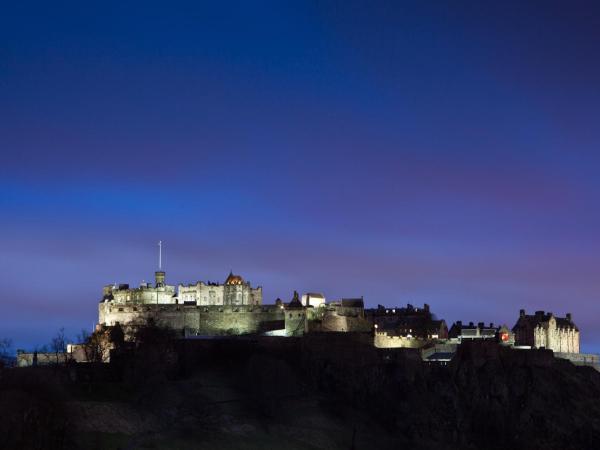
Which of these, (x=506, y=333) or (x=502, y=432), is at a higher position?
(x=506, y=333)

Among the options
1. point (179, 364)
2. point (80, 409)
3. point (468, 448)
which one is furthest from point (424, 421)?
point (80, 409)

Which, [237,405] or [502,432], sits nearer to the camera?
[237,405]

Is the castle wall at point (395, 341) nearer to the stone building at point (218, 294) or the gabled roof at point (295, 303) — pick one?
the gabled roof at point (295, 303)

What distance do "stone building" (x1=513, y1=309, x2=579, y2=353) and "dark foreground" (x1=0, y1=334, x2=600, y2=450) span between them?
76.1ft

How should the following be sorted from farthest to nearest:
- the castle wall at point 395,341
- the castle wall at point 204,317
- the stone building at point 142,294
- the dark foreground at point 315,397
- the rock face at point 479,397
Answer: the stone building at point 142,294 < the castle wall at point 204,317 < the castle wall at point 395,341 < the rock face at point 479,397 < the dark foreground at point 315,397

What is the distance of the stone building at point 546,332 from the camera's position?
150 m

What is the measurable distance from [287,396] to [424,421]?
1600cm

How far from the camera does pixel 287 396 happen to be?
362 feet

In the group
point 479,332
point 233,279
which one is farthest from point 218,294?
point 479,332

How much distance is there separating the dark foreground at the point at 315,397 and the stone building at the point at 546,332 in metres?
23.2

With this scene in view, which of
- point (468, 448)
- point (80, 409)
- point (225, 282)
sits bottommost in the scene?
point (468, 448)

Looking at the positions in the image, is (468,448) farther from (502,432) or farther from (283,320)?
(283,320)

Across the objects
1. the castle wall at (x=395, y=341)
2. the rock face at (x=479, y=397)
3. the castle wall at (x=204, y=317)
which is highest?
the castle wall at (x=204, y=317)

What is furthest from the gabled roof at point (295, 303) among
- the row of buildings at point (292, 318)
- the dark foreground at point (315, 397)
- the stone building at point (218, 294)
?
the dark foreground at point (315, 397)
